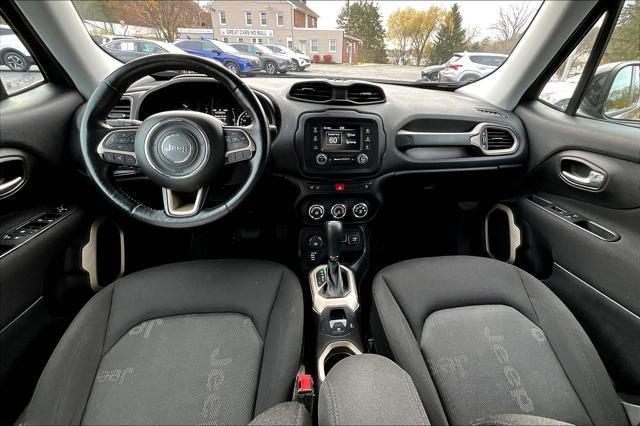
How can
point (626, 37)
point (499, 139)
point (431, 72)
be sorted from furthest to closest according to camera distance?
point (431, 72)
point (499, 139)
point (626, 37)

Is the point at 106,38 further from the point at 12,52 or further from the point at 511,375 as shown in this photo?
the point at 511,375

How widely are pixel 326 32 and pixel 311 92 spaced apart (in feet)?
1.59

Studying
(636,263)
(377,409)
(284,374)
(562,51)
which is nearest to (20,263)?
(284,374)

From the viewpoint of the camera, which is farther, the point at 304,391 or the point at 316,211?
the point at 316,211

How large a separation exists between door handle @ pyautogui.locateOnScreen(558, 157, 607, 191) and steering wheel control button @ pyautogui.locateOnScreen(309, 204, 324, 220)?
1.25 meters

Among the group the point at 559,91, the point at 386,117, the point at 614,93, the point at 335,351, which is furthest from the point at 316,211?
the point at 614,93

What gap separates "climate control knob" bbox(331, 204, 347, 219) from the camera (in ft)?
6.05

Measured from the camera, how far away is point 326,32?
192 cm

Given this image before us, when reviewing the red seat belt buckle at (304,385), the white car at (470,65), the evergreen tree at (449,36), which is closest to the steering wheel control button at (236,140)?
the red seat belt buckle at (304,385)

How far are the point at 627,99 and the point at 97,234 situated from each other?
9.01 feet

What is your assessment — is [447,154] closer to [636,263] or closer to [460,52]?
[460,52]

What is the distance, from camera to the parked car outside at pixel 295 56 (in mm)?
1858

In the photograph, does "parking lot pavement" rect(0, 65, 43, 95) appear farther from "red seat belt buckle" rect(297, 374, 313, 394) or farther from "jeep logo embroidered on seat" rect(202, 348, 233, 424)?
"red seat belt buckle" rect(297, 374, 313, 394)

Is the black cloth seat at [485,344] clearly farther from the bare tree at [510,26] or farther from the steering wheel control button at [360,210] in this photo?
the bare tree at [510,26]
